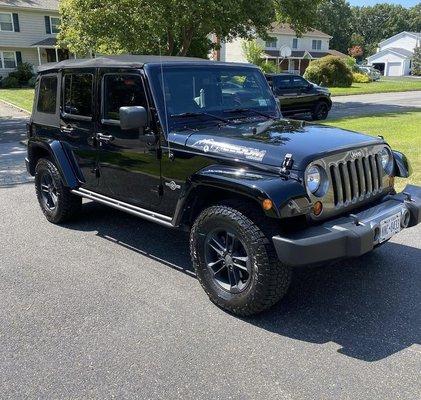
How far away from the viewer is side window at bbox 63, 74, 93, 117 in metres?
5.01

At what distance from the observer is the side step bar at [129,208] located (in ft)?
14.0

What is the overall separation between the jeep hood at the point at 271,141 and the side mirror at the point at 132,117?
1.02 ft

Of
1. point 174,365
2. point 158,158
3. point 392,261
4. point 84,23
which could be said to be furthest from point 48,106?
point 84,23

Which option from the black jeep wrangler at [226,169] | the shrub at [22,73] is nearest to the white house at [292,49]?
the shrub at [22,73]

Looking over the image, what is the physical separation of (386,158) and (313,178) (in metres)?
1.20

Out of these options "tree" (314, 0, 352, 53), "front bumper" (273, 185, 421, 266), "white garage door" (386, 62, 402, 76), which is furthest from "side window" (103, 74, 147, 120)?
"tree" (314, 0, 352, 53)

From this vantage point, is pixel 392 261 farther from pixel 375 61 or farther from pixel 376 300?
pixel 375 61

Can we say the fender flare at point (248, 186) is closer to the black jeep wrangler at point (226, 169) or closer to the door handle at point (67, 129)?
the black jeep wrangler at point (226, 169)

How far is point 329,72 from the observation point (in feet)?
114

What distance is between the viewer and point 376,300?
3.89 metres

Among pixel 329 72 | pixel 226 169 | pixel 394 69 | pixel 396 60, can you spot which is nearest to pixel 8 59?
pixel 329 72

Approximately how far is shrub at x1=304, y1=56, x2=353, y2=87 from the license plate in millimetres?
32833

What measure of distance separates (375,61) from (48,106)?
79.8 metres

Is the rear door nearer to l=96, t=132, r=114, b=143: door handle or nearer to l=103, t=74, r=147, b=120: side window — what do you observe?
l=96, t=132, r=114, b=143: door handle
